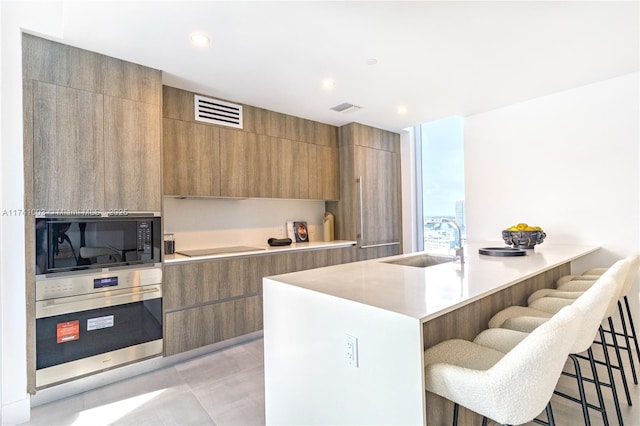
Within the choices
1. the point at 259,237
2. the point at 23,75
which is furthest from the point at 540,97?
the point at 23,75

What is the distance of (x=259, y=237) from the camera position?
3.88m

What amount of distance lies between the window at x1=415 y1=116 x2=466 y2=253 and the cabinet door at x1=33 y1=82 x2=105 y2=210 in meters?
3.65

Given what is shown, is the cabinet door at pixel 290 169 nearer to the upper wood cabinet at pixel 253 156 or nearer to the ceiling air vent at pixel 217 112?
the upper wood cabinet at pixel 253 156

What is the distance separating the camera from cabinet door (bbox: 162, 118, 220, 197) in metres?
2.93

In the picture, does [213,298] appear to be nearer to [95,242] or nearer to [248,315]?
[248,315]

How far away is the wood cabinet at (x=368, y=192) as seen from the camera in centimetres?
419

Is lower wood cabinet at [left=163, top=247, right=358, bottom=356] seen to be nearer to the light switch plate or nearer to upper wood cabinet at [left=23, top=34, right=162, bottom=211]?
upper wood cabinet at [left=23, top=34, right=162, bottom=211]

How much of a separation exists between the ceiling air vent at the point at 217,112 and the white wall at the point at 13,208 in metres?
1.21

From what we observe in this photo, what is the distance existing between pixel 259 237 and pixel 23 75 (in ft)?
8.10

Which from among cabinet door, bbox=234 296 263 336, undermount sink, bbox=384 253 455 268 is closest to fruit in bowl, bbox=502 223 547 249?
undermount sink, bbox=384 253 455 268

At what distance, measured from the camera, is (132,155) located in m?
2.44

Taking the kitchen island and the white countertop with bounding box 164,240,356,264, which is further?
the white countertop with bounding box 164,240,356,264

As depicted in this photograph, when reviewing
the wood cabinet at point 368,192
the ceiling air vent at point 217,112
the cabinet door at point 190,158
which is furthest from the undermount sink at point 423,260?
the ceiling air vent at point 217,112

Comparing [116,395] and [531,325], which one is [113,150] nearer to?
[116,395]
